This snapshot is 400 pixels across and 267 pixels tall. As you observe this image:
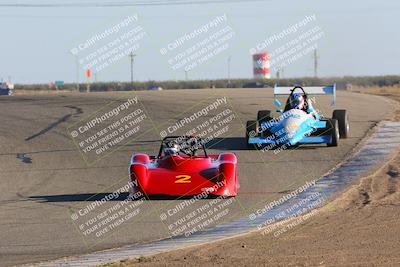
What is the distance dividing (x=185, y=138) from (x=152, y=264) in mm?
7953

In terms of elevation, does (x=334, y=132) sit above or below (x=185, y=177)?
below

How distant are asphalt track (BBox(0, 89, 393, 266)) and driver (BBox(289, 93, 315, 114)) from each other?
4.30ft

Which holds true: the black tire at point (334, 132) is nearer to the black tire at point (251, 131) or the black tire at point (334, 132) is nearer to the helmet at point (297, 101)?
the helmet at point (297, 101)

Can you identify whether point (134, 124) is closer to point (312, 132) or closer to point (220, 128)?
point (220, 128)

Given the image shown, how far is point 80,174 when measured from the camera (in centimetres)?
2117

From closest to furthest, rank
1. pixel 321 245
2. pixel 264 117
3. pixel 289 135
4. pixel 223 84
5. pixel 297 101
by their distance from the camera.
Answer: pixel 321 245, pixel 289 135, pixel 297 101, pixel 264 117, pixel 223 84

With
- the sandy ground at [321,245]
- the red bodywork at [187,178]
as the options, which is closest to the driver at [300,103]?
the red bodywork at [187,178]

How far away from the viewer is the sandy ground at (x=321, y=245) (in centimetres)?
1036

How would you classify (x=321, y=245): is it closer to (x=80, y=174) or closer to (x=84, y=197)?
(x=84, y=197)

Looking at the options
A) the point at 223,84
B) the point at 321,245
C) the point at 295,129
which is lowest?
the point at 223,84

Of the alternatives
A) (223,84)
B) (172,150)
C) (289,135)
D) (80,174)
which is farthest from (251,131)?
(223,84)

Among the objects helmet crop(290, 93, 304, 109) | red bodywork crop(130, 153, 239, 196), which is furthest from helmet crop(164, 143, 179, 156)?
helmet crop(290, 93, 304, 109)

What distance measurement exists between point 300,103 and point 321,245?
13.7 metres

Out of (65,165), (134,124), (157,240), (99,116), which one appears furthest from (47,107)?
(157,240)
